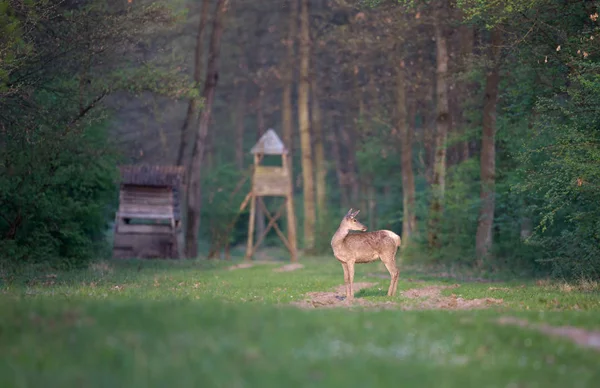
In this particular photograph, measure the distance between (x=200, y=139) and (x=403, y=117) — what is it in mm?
11184

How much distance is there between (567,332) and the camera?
1248cm

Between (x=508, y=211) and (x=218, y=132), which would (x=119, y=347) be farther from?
(x=218, y=132)

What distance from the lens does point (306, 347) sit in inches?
405

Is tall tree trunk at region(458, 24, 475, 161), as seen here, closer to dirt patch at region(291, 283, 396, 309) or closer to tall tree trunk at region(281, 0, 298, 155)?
dirt patch at region(291, 283, 396, 309)

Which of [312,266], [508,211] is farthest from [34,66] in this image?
[508,211]

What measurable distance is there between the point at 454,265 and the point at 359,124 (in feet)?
63.1

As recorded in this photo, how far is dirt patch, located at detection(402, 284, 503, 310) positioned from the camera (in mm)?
17188

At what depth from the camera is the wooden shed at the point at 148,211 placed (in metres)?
40.4

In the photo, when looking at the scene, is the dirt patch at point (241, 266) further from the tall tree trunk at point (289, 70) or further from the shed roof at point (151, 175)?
the tall tree trunk at point (289, 70)

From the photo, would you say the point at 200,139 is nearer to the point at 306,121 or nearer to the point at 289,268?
the point at 306,121

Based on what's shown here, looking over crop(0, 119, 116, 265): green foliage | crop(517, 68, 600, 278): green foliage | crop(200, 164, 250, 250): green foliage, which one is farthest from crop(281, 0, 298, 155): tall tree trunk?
crop(517, 68, 600, 278): green foliage

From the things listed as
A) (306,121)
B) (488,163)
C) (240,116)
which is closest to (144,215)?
(306,121)

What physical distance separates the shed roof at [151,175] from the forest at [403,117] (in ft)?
8.87

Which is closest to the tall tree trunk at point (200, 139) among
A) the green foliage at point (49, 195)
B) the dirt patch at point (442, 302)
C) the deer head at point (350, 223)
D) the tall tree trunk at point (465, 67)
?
the green foliage at point (49, 195)
